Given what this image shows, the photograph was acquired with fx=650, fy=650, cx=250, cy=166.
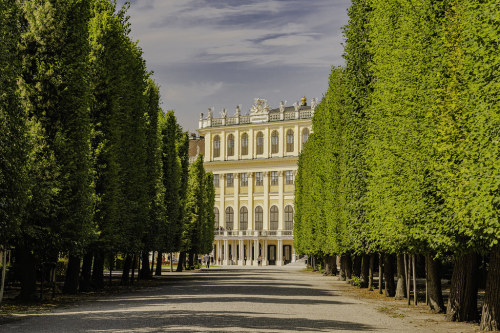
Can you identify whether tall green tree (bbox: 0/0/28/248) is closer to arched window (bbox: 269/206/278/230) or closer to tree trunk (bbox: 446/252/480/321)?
tree trunk (bbox: 446/252/480/321)

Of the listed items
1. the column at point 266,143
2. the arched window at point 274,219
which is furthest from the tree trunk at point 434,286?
the column at point 266,143

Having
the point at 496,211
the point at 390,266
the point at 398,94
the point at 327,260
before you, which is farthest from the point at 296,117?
the point at 496,211

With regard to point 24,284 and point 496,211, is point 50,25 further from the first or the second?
point 496,211

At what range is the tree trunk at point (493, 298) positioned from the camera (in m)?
13.8

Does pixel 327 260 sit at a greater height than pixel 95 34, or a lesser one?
lesser

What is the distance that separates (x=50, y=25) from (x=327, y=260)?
36.1 metres

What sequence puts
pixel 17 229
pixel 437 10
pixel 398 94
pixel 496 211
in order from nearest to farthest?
1. pixel 496 211
2. pixel 17 229
3. pixel 437 10
4. pixel 398 94

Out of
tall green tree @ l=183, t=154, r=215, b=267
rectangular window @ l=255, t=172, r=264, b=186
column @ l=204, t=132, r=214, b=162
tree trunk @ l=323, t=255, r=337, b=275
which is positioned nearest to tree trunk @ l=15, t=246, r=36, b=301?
tree trunk @ l=323, t=255, r=337, b=275

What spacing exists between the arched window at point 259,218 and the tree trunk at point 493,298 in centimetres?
8612

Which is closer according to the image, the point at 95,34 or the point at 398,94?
the point at 398,94

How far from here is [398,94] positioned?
18875 mm

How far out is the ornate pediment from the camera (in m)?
103

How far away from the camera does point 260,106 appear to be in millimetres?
104000

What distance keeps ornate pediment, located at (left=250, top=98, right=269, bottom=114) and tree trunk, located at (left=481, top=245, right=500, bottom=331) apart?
3521 inches
